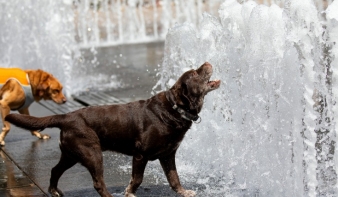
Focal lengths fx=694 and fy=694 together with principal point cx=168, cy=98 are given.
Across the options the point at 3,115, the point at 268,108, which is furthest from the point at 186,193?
the point at 3,115

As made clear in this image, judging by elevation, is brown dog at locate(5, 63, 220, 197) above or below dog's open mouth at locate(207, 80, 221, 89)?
below

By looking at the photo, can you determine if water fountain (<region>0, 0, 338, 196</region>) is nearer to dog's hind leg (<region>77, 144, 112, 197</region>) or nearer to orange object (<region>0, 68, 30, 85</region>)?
dog's hind leg (<region>77, 144, 112, 197</region>)

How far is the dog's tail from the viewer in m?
5.43

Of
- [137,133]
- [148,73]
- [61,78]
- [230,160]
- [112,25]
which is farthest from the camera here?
[112,25]

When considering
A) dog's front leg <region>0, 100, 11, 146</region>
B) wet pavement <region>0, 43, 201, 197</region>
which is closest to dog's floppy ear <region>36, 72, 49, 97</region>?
dog's front leg <region>0, 100, 11, 146</region>

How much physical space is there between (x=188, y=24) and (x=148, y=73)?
458 centimetres

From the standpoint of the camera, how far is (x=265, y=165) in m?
5.84

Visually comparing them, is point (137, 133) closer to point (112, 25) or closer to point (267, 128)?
point (267, 128)

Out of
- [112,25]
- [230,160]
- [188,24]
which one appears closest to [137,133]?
[230,160]

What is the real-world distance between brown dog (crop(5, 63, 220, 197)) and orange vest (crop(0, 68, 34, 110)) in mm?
2197

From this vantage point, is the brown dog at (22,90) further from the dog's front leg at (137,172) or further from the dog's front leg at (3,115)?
the dog's front leg at (137,172)

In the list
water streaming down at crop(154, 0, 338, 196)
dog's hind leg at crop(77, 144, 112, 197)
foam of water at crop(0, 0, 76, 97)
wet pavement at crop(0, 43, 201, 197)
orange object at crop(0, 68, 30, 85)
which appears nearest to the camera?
dog's hind leg at crop(77, 144, 112, 197)

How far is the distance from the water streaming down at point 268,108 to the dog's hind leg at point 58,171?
1.14 m

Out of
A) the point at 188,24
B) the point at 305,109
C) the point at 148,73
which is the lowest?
the point at 148,73
